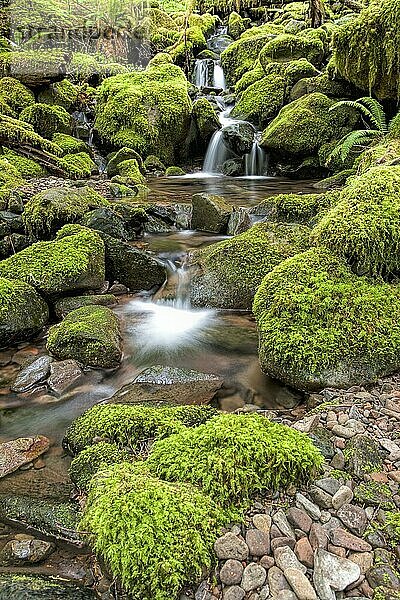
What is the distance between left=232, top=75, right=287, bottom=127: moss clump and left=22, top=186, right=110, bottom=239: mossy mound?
9.33 metres

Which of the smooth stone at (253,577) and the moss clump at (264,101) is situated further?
the moss clump at (264,101)

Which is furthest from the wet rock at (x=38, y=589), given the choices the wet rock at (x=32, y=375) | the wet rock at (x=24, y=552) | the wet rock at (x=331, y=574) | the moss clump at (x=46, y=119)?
the moss clump at (x=46, y=119)

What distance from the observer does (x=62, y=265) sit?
5512 mm

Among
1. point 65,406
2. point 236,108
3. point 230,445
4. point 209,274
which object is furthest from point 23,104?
point 230,445

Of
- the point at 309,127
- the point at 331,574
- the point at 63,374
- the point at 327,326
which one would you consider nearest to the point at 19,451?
the point at 63,374

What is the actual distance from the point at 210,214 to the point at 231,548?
669 centimetres

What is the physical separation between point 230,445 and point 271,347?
1442mm

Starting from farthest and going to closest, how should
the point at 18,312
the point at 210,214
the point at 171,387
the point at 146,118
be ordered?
1. the point at 146,118
2. the point at 210,214
3. the point at 18,312
4. the point at 171,387

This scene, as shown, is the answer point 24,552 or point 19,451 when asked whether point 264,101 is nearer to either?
point 19,451

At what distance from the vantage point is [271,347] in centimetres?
363

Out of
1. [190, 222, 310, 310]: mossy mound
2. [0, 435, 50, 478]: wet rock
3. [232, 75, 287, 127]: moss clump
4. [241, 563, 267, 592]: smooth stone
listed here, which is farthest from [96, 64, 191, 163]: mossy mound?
[241, 563, 267, 592]: smooth stone

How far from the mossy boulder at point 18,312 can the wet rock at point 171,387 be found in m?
1.56

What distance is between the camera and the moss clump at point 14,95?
12883mm

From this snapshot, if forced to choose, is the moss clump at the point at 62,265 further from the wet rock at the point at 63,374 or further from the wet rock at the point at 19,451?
the wet rock at the point at 19,451
